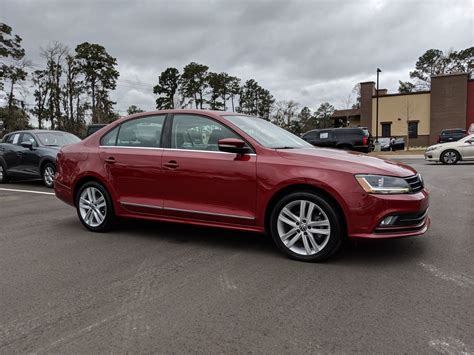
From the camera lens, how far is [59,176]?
6.22 metres

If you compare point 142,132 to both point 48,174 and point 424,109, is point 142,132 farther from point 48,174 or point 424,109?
point 424,109

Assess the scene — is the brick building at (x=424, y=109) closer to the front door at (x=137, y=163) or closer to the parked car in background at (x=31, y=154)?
the parked car in background at (x=31, y=154)

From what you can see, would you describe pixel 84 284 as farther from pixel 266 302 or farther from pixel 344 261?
pixel 344 261

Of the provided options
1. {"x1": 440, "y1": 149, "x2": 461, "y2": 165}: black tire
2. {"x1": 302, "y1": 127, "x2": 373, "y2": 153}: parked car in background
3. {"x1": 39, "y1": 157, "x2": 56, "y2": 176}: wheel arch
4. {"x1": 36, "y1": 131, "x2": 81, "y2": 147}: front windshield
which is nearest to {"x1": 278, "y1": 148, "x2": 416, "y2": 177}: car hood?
{"x1": 39, "y1": 157, "x2": 56, "y2": 176}: wheel arch

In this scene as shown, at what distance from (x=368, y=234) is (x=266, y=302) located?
1.35 m

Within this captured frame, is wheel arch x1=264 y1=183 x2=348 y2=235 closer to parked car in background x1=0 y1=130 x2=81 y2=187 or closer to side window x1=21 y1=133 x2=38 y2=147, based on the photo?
parked car in background x1=0 y1=130 x2=81 y2=187

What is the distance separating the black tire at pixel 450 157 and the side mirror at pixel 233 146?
51.7 feet

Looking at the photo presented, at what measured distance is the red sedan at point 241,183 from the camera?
4.12m

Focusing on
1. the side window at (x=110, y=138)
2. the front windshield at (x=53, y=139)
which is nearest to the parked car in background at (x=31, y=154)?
the front windshield at (x=53, y=139)

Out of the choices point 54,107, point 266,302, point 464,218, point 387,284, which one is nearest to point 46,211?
point 266,302

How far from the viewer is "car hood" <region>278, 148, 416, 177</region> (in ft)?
13.7

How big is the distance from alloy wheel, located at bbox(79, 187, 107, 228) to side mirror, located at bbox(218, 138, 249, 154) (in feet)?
7.01

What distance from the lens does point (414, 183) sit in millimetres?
4340

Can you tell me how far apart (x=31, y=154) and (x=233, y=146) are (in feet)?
28.1
